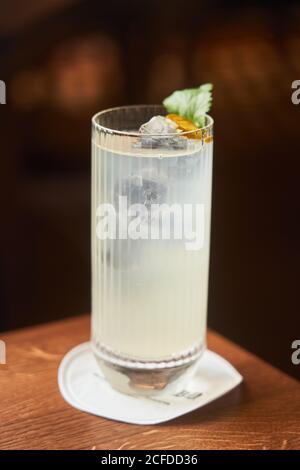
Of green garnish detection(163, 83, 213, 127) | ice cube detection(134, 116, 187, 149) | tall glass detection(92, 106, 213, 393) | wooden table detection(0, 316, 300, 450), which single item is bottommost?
wooden table detection(0, 316, 300, 450)

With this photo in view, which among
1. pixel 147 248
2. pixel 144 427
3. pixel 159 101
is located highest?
pixel 159 101

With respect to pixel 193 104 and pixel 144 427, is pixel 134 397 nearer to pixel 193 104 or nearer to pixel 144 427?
pixel 144 427

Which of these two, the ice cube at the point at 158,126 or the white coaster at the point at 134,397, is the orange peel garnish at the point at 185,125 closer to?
the ice cube at the point at 158,126

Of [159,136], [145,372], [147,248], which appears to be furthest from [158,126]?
[145,372]

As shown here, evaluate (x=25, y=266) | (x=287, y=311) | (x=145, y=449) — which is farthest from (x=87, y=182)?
(x=145, y=449)

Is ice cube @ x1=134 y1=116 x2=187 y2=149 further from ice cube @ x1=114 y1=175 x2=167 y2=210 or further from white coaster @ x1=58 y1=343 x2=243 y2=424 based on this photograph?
white coaster @ x1=58 y1=343 x2=243 y2=424

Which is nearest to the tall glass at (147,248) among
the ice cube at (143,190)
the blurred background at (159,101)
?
the ice cube at (143,190)

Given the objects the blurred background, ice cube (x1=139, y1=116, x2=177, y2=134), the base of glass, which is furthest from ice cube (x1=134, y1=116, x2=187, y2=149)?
the blurred background
